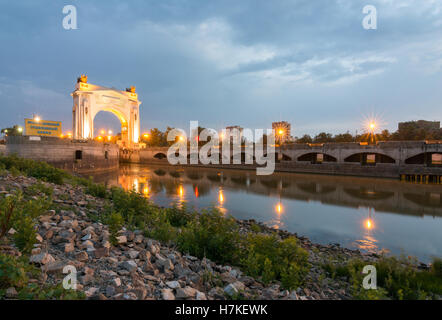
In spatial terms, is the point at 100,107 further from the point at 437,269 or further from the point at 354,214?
the point at 437,269

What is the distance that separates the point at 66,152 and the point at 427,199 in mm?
42715

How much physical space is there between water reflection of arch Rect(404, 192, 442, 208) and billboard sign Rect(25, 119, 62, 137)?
4303 cm

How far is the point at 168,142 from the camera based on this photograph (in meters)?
101

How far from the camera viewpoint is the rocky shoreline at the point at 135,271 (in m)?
3.86

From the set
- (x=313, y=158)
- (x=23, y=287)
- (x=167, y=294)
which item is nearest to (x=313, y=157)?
(x=313, y=158)

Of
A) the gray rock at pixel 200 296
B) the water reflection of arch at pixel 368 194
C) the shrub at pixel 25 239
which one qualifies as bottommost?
the water reflection of arch at pixel 368 194

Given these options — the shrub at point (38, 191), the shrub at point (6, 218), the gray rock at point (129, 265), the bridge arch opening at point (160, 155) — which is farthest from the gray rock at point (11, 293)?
the bridge arch opening at point (160, 155)

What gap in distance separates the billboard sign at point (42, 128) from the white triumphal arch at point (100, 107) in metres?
29.3

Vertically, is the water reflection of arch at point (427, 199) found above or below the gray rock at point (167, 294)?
below

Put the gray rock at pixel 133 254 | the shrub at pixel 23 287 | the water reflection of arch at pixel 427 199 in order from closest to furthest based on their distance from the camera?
the shrub at pixel 23 287
the gray rock at pixel 133 254
the water reflection of arch at pixel 427 199

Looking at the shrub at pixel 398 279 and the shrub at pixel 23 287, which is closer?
the shrub at pixel 23 287

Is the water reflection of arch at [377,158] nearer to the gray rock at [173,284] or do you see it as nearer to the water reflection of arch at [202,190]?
the water reflection of arch at [202,190]

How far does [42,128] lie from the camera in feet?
109

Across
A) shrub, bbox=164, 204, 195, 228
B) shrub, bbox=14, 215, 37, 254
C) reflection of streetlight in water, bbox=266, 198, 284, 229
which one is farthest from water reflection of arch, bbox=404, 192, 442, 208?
shrub, bbox=14, 215, 37, 254
